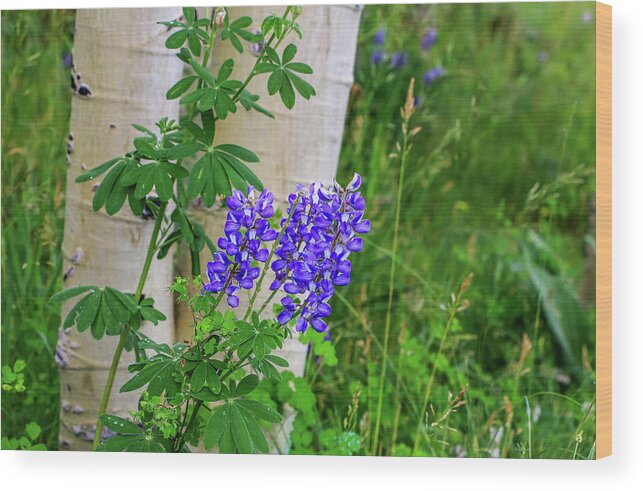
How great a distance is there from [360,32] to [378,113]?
19cm

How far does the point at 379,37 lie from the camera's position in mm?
2223

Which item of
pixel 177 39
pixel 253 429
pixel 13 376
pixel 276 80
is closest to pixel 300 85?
pixel 276 80

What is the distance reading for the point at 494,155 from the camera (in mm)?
2131

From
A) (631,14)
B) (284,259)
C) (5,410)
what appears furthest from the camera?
(5,410)

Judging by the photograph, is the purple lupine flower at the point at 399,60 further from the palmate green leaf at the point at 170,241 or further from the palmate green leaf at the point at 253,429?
the palmate green leaf at the point at 253,429

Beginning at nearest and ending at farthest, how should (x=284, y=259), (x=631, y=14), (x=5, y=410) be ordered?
(x=284, y=259) < (x=631, y=14) < (x=5, y=410)

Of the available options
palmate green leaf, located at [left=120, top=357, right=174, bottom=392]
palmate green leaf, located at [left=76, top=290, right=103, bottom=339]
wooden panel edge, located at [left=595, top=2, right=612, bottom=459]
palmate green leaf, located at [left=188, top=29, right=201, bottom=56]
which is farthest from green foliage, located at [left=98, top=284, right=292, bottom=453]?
wooden panel edge, located at [left=595, top=2, right=612, bottom=459]

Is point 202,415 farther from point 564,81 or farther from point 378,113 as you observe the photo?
point 564,81

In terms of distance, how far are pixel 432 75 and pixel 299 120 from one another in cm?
35

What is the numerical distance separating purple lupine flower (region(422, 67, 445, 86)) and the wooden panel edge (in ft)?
1.18

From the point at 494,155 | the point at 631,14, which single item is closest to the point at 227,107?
the point at 494,155

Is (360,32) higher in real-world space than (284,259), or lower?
higher

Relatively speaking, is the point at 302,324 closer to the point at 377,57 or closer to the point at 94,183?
the point at 94,183

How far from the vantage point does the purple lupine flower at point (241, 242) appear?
1.64 m
